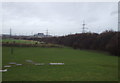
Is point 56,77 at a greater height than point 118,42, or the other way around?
point 118,42

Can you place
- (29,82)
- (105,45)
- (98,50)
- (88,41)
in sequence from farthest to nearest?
(88,41)
(98,50)
(105,45)
(29,82)

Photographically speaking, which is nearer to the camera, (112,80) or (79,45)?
(112,80)

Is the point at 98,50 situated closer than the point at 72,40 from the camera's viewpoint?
Yes

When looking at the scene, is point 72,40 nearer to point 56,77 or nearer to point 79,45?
point 79,45

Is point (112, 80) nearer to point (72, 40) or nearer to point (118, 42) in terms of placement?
point (118, 42)

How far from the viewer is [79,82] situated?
197 inches

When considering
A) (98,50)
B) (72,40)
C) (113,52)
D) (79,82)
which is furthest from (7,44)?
(79,82)

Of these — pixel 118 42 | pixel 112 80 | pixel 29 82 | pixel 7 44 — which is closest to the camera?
pixel 29 82

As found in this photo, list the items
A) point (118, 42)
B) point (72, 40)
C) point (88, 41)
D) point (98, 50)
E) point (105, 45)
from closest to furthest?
point (118, 42)
point (105, 45)
point (98, 50)
point (88, 41)
point (72, 40)

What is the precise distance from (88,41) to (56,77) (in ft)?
54.0

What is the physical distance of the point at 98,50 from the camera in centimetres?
1798

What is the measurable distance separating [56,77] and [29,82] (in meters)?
1.19

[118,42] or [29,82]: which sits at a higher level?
[118,42]

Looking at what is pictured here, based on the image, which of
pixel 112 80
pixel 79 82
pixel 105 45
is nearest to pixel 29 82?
pixel 79 82
